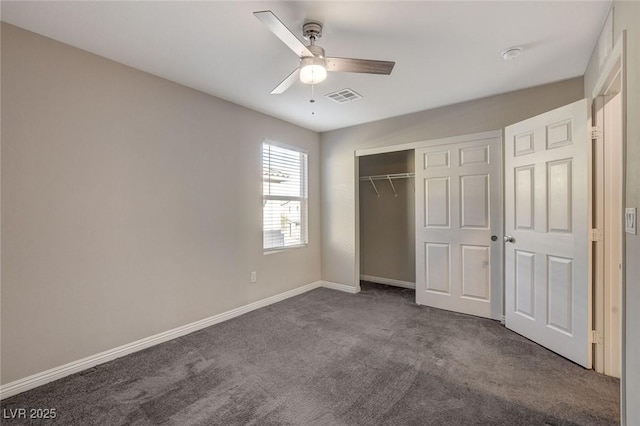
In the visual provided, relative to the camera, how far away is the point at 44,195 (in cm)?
212

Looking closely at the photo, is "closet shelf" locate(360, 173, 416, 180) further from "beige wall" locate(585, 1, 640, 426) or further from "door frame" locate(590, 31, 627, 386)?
"beige wall" locate(585, 1, 640, 426)

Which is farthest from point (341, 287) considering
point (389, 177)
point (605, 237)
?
point (605, 237)

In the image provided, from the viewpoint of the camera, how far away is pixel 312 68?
1869 millimetres

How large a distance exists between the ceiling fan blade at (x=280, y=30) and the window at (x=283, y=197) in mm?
2143

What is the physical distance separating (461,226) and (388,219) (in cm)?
155

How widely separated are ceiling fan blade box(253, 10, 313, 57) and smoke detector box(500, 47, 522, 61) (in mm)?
1664

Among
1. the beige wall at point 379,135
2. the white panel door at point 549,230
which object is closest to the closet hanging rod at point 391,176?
the beige wall at point 379,135

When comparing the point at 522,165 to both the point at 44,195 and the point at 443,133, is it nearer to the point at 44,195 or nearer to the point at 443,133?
the point at 443,133

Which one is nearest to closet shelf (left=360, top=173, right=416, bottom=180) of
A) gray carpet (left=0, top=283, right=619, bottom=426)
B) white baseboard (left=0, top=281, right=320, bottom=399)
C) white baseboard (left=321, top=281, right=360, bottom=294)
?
white baseboard (left=321, top=281, right=360, bottom=294)

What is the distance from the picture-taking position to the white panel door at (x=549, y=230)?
233 centimetres

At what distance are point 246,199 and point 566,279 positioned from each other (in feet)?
10.8

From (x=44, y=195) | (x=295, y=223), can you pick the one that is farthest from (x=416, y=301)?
(x=44, y=195)

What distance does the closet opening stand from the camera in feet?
15.5

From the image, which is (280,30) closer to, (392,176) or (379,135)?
(379,135)
